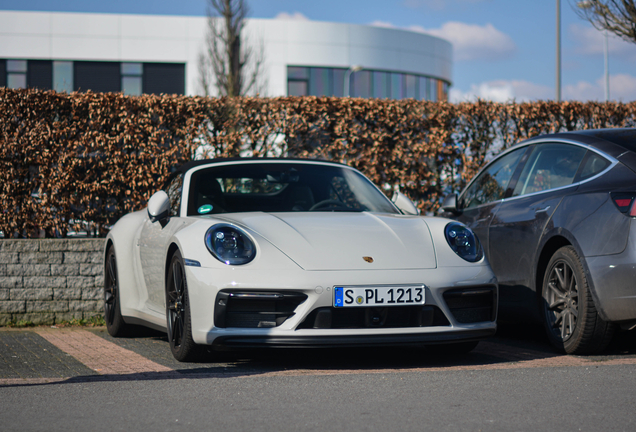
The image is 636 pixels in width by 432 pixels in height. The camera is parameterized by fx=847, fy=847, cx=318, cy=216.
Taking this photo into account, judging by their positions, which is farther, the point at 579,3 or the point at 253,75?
the point at 253,75

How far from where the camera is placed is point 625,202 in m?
5.10

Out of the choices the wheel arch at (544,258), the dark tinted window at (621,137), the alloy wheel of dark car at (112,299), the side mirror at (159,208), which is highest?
the dark tinted window at (621,137)

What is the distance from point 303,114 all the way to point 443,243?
4398 mm

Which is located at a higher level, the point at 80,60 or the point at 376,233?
the point at 80,60

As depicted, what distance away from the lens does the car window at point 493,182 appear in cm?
681

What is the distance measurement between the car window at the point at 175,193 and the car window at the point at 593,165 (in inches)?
111

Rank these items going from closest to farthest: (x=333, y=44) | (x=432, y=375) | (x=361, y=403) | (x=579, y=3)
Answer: (x=361, y=403) → (x=432, y=375) → (x=579, y=3) → (x=333, y=44)

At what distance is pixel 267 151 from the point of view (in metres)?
9.34

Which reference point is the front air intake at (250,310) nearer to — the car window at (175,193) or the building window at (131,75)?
the car window at (175,193)

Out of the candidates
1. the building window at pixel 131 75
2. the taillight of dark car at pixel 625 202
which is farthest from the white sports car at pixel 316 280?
the building window at pixel 131 75

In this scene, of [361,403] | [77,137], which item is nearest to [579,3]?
[77,137]

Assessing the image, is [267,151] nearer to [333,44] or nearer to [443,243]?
[443,243]

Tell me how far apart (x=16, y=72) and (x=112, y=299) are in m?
30.4

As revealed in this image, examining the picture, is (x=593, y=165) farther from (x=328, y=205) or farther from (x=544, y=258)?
(x=328, y=205)
